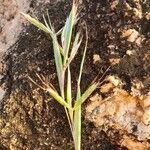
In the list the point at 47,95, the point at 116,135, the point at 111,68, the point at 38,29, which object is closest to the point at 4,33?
the point at 38,29

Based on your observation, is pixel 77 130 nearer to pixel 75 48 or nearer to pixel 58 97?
pixel 58 97

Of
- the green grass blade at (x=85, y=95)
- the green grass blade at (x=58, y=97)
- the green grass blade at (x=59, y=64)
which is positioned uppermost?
the green grass blade at (x=59, y=64)

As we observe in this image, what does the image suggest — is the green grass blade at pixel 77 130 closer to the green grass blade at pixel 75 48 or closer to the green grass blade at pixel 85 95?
the green grass blade at pixel 85 95

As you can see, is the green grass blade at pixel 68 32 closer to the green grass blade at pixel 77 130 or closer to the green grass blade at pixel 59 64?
the green grass blade at pixel 59 64

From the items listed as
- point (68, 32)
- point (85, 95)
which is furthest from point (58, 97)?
point (68, 32)

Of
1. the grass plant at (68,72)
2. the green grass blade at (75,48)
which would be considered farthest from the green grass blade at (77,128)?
the green grass blade at (75,48)

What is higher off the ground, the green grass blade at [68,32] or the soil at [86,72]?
the green grass blade at [68,32]

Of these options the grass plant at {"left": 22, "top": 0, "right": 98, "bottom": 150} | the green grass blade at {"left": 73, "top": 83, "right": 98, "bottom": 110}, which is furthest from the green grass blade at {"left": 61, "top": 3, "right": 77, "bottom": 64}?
the green grass blade at {"left": 73, "top": 83, "right": 98, "bottom": 110}
